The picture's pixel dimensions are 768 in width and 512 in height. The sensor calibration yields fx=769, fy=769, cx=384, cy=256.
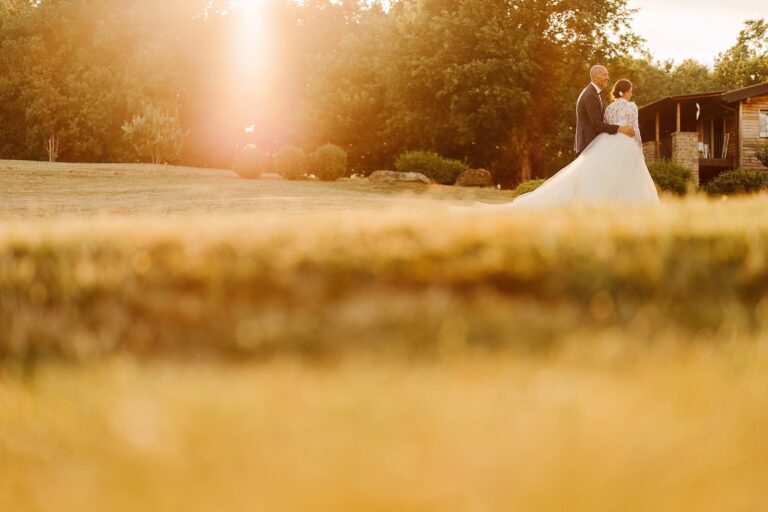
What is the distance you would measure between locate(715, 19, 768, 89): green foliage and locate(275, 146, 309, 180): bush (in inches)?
1689

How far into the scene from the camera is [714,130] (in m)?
38.3

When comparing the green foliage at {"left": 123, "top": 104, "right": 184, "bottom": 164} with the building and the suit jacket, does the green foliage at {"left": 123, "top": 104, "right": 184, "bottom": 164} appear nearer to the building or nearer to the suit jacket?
the building

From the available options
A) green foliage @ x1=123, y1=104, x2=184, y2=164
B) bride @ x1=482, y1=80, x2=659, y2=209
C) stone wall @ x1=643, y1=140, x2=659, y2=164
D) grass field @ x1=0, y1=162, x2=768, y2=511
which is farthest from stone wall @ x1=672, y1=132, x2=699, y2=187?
grass field @ x1=0, y1=162, x2=768, y2=511

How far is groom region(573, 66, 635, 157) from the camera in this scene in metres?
13.3

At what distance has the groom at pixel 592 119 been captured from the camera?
13297 millimetres

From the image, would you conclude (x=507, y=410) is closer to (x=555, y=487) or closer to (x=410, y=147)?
(x=555, y=487)

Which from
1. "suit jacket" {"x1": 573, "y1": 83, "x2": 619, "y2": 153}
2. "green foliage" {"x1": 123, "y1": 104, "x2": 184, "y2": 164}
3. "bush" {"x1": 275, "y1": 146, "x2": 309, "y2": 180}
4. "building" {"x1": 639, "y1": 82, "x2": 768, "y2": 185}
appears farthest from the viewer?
"green foliage" {"x1": 123, "y1": 104, "x2": 184, "y2": 164}

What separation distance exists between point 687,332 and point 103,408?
110 inches

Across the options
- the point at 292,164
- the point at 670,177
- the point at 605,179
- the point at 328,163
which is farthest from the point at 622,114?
the point at 292,164

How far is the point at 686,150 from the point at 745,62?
3590 centimetres

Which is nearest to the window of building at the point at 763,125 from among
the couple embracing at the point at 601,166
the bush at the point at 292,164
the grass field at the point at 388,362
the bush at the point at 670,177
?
the bush at the point at 670,177

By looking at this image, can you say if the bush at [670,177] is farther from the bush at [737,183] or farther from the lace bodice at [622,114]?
the lace bodice at [622,114]

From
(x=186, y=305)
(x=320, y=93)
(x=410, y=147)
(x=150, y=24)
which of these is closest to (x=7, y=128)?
(x=150, y=24)

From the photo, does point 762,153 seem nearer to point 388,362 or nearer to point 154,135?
point 154,135
